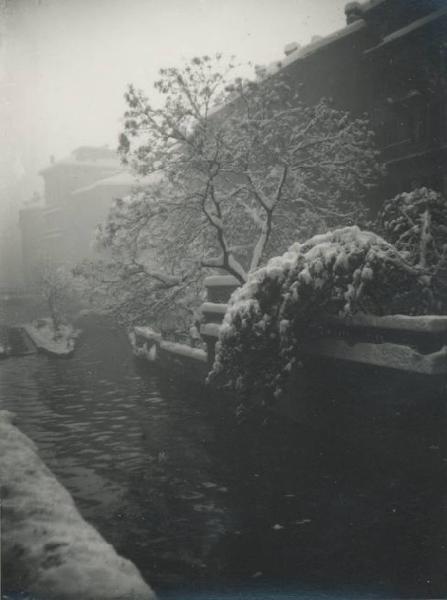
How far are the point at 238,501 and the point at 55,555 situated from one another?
8.55 ft

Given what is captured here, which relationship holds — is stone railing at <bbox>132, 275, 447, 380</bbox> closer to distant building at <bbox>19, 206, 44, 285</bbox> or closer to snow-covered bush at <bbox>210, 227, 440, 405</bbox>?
snow-covered bush at <bbox>210, 227, 440, 405</bbox>

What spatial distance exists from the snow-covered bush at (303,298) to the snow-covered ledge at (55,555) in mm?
3838

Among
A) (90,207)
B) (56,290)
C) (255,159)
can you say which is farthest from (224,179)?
(90,207)

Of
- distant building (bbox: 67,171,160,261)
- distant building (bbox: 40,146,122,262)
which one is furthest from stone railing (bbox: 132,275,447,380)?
distant building (bbox: 40,146,122,262)

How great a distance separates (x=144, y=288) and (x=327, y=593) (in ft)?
42.0

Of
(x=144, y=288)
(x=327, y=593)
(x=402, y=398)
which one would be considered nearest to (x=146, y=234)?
(x=144, y=288)

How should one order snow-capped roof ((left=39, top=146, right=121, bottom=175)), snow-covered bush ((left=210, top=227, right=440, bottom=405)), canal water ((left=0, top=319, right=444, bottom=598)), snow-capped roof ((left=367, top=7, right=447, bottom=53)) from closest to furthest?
canal water ((left=0, top=319, right=444, bottom=598))
snow-covered bush ((left=210, top=227, right=440, bottom=405))
snow-capped roof ((left=367, top=7, right=447, bottom=53))
snow-capped roof ((left=39, top=146, right=121, bottom=175))

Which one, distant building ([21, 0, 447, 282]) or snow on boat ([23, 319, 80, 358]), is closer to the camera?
distant building ([21, 0, 447, 282])

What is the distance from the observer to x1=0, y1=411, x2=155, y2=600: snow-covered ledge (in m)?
3.91

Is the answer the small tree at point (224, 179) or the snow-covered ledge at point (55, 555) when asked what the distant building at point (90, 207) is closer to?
the small tree at point (224, 179)

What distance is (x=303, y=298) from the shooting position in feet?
28.2

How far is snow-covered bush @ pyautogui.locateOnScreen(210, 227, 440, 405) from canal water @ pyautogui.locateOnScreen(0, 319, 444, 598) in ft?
4.26

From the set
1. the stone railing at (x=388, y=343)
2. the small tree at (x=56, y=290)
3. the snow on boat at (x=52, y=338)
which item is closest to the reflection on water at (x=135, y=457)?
the stone railing at (x=388, y=343)

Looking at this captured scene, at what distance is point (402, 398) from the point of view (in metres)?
7.23
